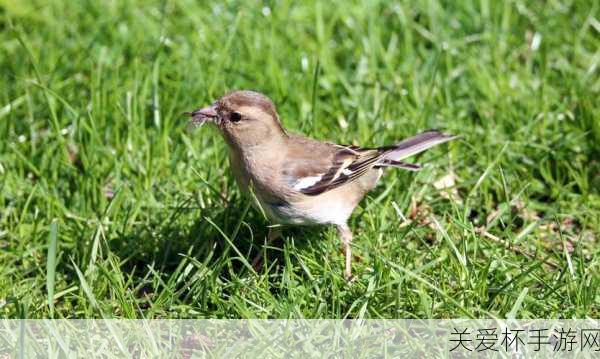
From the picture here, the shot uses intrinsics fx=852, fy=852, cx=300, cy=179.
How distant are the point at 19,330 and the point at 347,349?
152 cm

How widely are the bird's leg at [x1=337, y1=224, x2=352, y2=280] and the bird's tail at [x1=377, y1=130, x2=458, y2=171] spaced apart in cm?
50

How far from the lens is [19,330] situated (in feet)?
13.0

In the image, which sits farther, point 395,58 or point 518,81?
point 395,58

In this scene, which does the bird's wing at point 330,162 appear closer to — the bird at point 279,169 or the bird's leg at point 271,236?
the bird at point 279,169

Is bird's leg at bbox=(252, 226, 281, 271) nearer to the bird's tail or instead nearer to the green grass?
the green grass

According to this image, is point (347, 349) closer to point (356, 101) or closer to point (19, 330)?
point (19, 330)

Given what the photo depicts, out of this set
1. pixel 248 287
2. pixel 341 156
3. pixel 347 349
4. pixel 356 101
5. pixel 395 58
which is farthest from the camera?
pixel 395 58

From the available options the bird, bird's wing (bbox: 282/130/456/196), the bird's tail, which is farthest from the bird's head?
the bird's tail

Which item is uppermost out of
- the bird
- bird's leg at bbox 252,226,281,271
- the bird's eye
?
the bird's eye

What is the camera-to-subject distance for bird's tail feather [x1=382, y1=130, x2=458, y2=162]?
5102 mm

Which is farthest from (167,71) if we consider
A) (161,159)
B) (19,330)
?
(19,330)

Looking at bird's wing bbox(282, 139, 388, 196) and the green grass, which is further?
bird's wing bbox(282, 139, 388, 196)

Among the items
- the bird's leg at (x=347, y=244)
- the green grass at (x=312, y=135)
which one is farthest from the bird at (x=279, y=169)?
the green grass at (x=312, y=135)

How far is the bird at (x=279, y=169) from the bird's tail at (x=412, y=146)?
0.21 m
